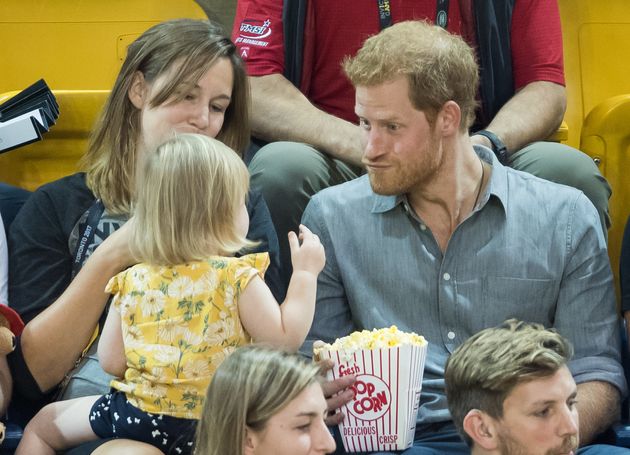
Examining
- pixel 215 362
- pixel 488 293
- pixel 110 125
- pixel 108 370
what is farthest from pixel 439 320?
pixel 110 125

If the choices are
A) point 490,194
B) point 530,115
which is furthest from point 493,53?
point 490,194

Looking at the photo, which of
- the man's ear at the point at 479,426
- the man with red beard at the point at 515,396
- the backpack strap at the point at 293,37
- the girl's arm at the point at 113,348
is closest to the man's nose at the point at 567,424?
the man with red beard at the point at 515,396

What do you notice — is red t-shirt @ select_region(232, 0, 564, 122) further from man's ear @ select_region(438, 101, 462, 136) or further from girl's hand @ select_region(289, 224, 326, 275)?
girl's hand @ select_region(289, 224, 326, 275)

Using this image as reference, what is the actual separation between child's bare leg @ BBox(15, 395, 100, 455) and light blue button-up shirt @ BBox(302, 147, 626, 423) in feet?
1.88

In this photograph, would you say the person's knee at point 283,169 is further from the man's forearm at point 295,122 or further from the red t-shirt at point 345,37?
the red t-shirt at point 345,37

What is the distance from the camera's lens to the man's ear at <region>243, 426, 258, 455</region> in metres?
2.34

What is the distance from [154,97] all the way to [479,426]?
1.22 m

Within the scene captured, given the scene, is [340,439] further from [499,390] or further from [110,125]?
[110,125]

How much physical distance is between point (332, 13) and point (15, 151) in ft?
3.69

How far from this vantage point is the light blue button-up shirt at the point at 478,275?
2.89 m

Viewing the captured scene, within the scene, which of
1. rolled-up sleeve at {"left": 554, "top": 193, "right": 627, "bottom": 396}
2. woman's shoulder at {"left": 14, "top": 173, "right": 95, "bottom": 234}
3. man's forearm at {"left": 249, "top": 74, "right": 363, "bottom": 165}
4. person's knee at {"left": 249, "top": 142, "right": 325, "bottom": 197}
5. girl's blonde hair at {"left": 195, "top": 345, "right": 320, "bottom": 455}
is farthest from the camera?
man's forearm at {"left": 249, "top": 74, "right": 363, "bottom": 165}

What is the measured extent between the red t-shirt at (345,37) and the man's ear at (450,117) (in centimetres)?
65

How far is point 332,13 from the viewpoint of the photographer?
3.61 meters

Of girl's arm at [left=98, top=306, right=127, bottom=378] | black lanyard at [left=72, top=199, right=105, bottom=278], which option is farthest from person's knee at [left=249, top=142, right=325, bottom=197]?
girl's arm at [left=98, top=306, right=127, bottom=378]
